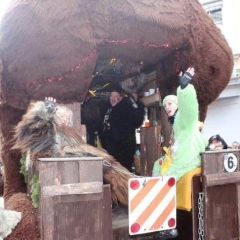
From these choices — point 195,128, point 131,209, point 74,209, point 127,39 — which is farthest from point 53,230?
point 127,39

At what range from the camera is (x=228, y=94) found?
10.7 m

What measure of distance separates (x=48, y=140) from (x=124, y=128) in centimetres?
225

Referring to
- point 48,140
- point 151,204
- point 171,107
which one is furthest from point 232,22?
point 48,140

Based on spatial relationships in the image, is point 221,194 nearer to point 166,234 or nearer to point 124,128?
point 166,234

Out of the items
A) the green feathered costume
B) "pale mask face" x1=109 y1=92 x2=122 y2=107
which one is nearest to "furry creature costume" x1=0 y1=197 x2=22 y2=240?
the green feathered costume

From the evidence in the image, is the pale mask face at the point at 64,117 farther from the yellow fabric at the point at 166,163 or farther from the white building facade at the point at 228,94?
the white building facade at the point at 228,94

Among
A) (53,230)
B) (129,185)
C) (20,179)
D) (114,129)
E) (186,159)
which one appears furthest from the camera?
(114,129)

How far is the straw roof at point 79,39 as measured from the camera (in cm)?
284

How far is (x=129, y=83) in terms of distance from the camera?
4824 mm

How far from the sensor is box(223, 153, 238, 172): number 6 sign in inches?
122

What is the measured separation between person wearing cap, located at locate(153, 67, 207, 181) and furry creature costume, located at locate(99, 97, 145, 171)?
1517mm

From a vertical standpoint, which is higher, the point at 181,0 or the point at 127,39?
the point at 181,0

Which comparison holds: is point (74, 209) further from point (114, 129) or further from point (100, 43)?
point (114, 129)

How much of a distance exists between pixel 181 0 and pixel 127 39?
2.20 ft
